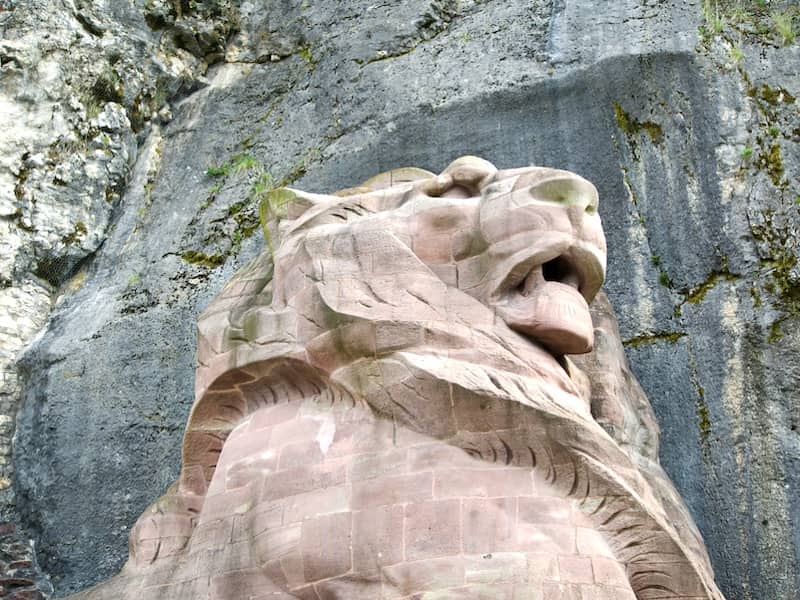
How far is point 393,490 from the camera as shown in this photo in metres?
6.55

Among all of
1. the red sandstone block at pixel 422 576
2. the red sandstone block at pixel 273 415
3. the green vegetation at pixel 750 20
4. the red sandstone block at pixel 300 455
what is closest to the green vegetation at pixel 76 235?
the red sandstone block at pixel 273 415

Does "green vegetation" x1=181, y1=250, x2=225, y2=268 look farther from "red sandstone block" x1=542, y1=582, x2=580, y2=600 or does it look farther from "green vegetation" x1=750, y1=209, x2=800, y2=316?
"red sandstone block" x1=542, y1=582, x2=580, y2=600

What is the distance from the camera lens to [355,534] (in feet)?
21.2

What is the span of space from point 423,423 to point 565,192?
155 centimetres

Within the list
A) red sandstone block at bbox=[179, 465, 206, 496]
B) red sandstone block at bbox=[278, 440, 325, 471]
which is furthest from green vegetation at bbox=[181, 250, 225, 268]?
red sandstone block at bbox=[278, 440, 325, 471]

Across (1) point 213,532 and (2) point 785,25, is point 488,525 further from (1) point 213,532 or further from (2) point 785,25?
(2) point 785,25

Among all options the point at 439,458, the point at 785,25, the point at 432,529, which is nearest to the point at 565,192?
the point at 439,458

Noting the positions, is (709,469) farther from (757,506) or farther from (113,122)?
(113,122)

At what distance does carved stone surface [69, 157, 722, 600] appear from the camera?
6355mm

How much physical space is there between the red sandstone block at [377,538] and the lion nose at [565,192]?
1944 mm

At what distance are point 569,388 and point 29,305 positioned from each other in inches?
231

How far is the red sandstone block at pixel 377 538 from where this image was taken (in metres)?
6.34

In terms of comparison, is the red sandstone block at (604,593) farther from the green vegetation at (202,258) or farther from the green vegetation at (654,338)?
the green vegetation at (202,258)

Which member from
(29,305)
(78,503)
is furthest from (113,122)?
(78,503)
